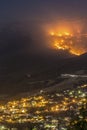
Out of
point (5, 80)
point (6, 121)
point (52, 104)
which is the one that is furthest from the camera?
point (5, 80)

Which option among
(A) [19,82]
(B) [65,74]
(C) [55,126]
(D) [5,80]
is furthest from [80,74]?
(C) [55,126]

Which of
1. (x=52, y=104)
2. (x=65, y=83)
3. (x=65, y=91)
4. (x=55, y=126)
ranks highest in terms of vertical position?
(x=65, y=83)

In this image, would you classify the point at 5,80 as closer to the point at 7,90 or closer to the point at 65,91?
the point at 7,90

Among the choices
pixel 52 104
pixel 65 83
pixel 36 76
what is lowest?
pixel 52 104

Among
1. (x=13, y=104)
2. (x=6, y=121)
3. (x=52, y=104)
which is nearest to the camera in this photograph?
(x=6, y=121)

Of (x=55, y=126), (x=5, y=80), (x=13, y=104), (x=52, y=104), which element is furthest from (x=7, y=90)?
(x=55, y=126)

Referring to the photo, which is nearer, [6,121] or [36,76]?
[6,121]

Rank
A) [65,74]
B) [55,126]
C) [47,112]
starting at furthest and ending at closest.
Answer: [65,74] < [47,112] < [55,126]

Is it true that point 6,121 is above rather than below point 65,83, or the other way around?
below

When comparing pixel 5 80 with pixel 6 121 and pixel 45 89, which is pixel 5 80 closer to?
pixel 45 89
